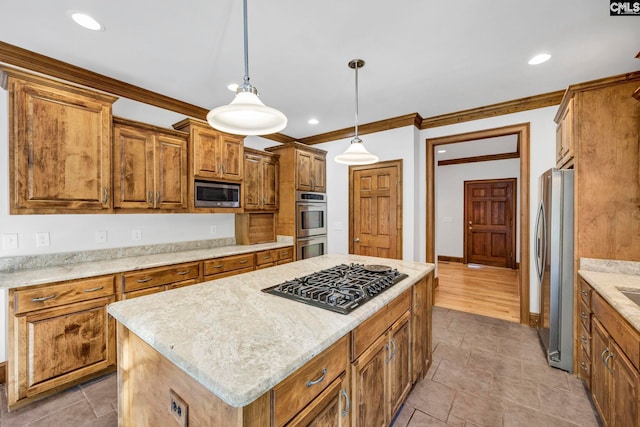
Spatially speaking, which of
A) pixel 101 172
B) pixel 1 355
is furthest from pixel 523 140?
pixel 1 355

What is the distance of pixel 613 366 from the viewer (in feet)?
5.05

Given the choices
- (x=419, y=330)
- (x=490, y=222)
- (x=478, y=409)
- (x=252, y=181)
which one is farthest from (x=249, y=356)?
(x=490, y=222)

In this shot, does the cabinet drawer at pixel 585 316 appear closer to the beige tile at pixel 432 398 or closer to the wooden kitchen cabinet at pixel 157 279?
the beige tile at pixel 432 398

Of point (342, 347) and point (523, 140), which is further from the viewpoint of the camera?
point (523, 140)

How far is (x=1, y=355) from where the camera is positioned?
2.16 metres

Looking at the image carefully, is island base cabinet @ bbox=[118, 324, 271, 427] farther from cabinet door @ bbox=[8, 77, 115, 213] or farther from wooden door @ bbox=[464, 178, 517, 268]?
wooden door @ bbox=[464, 178, 517, 268]

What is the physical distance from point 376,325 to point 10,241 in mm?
2901

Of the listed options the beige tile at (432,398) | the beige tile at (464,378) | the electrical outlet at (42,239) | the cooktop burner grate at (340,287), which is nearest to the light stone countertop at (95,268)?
the electrical outlet at (42,239)

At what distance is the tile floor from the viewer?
1.79 m

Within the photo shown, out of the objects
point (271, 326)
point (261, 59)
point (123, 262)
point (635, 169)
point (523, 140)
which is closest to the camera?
point (271, 326)

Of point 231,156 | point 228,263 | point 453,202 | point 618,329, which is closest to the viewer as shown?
point 618,329

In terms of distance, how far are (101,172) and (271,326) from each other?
88.8 inches

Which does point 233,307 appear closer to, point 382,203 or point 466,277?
point 382,203

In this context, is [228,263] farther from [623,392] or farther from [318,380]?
[623,392]
